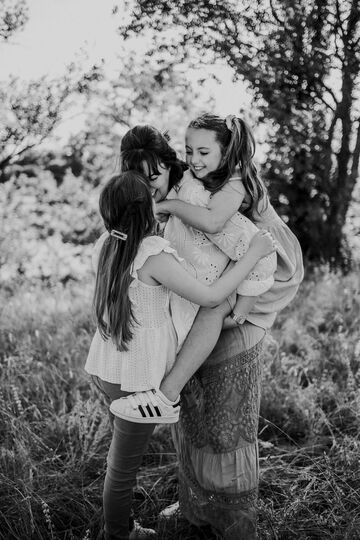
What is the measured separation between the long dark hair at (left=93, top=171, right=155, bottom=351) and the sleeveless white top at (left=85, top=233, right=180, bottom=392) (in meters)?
0.03

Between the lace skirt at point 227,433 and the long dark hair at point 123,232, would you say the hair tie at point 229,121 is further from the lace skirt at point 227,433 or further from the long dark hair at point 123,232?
the lace skirt at point 227,433

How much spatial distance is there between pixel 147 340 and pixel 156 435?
104 centimetres

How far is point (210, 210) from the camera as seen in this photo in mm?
2242

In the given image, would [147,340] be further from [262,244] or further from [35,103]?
[35,103]

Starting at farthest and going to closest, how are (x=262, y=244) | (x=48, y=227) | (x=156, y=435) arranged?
(x=48, y=227)
(x=156, y=435)
(x=262, y=244)

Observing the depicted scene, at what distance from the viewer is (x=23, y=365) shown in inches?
136

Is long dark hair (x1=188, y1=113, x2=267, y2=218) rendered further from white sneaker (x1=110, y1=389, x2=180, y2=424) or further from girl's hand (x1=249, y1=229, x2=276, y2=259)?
white sneaker (x1=110, y1=389, x2=180, y2=424)

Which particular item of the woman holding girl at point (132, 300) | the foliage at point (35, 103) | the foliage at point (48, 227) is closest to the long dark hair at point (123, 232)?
the woman holding girl at point (132, 300)

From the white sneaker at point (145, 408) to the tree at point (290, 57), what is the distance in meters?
1.86

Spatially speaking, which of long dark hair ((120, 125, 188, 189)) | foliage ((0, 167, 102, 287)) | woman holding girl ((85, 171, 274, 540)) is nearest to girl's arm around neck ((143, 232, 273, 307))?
woman holding girl ((85, 171, 274, 540))

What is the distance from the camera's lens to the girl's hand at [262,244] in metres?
2.20

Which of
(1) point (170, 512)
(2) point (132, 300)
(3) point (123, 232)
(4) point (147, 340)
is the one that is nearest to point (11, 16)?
(3) point (123, 232)

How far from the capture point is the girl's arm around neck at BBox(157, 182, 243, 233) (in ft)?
7.29

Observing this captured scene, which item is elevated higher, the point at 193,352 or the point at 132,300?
the point at 132,300
